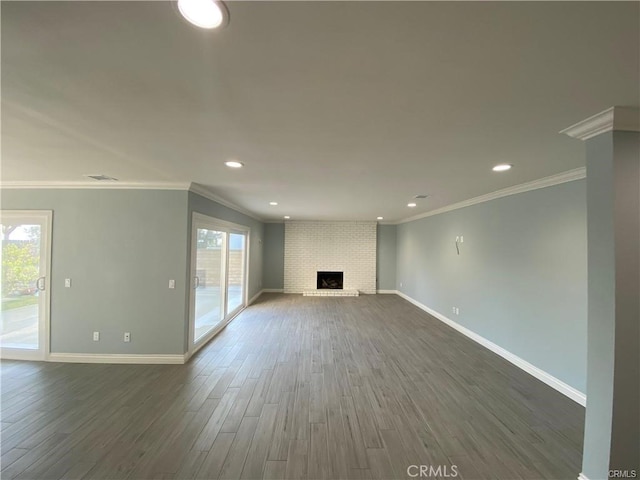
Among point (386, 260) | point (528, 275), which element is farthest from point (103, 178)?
point (386, 260)

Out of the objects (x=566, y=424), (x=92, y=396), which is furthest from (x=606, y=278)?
(x=92, y=396)

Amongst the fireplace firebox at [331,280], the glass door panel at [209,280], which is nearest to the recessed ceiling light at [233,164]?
the glass door panel at [209,280]

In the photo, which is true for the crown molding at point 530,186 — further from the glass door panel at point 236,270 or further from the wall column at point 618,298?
the glass door panel at point 236,270

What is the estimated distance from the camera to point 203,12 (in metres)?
0.88

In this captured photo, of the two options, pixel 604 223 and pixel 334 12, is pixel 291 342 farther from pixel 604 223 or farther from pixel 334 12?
pixel 334 12

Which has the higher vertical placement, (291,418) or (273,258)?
(273,258)

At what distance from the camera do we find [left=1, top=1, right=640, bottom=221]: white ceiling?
2.98 feet

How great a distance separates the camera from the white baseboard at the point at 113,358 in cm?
344

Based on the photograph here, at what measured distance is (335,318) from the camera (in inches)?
225

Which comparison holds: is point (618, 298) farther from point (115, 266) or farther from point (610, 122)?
point (115, 266)

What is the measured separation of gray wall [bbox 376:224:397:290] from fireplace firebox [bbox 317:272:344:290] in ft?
4.34

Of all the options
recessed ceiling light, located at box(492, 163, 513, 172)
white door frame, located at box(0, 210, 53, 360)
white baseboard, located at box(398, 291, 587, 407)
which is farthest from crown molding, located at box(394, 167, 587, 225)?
white door frame, located at box(0, 210, 53, 360)

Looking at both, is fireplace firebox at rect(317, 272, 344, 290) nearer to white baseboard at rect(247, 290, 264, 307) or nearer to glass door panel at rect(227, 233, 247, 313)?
white baseboard at rect(247, 290, 264, 307)

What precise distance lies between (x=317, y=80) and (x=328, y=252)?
749 cm
